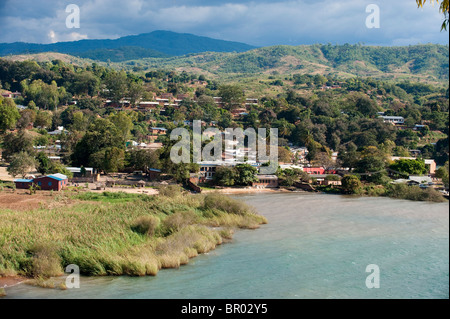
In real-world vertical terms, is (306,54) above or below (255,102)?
above

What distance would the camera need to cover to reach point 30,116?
30.2 metres

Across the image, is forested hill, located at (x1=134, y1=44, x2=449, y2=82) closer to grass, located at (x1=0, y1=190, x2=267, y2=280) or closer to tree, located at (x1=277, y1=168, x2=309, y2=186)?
tree, located at (x1=277, y1=168, x2=309, y2=186)

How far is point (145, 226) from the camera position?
12.5m

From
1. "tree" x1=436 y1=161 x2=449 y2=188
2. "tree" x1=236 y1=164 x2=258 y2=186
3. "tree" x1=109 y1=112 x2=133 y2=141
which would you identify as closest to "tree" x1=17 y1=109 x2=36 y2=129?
"tree" x1=109 y1=112 x2=133 y2=141

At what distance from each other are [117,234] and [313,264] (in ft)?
17.1

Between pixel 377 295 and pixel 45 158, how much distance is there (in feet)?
58.1

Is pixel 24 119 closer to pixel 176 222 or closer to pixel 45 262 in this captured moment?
pixel 176 222

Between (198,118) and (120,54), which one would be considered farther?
(120,54)

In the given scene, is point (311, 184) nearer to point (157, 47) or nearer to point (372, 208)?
point (372, 208)

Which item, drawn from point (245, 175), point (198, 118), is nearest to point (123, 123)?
point (198, 118)

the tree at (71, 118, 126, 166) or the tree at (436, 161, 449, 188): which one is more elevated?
the tree at (71, 118, 126, 166)

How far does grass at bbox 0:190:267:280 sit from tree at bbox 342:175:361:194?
7.62m

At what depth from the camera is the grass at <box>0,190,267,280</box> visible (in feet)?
33.4

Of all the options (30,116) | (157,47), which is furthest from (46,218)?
(157,47)
